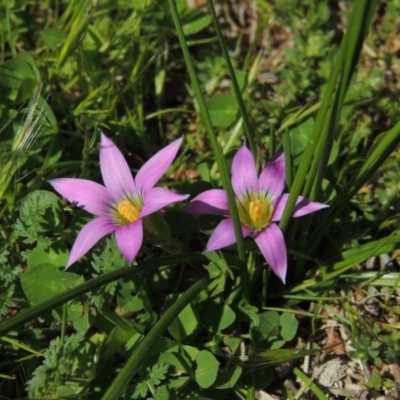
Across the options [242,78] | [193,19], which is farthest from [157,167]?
[193,19]

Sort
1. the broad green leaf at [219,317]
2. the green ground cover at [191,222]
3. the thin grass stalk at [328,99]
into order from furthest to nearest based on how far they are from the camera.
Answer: the broad green leaf at [219,317] < the green ground cover at [191,222] < the thin grass stalk at [328,99]

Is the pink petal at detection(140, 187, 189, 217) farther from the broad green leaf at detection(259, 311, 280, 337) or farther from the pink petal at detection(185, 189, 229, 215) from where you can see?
the broad green leaf at detection(259, 311, 280, 337)

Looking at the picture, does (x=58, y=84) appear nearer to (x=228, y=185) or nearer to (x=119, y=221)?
(x=119, y=221)

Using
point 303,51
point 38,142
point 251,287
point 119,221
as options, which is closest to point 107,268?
point 119,221

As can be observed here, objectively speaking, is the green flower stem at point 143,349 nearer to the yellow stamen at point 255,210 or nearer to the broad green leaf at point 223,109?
the yellow stamen at point 255,210

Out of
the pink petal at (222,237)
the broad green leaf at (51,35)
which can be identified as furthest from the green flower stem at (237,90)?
the broad green leaf at (51,35)

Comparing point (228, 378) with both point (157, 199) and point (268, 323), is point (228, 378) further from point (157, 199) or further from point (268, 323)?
point (157, 199)
